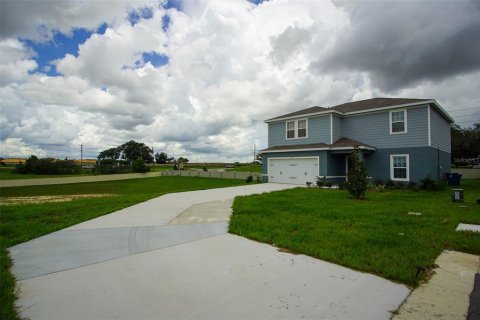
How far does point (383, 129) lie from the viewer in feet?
54.2

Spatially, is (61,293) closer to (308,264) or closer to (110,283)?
(110,283)

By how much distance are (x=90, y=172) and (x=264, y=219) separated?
36823 millimetres

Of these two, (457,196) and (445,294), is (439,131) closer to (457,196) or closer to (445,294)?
(457,196)

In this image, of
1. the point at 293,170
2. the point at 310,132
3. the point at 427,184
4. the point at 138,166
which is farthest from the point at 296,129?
the point at 138,166

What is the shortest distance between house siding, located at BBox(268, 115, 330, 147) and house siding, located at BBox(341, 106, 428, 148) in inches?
64.5

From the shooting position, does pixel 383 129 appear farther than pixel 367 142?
No

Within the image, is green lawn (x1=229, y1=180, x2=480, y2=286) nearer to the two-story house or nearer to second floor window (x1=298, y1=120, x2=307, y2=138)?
the two-story house

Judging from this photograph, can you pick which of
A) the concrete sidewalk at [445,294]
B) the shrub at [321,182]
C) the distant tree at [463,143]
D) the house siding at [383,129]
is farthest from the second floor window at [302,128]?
the distant tree at [463,143]

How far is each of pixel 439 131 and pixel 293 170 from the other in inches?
380

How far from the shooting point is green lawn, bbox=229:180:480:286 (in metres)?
4.15

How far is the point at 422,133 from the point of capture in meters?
15.0

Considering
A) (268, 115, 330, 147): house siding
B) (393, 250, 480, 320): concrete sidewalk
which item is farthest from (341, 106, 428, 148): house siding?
(393, 250, 480, 320): concrete sidewalk

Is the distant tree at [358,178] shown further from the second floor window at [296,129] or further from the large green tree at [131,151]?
the large green tree at [131,151]

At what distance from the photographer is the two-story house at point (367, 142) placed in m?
15.2
